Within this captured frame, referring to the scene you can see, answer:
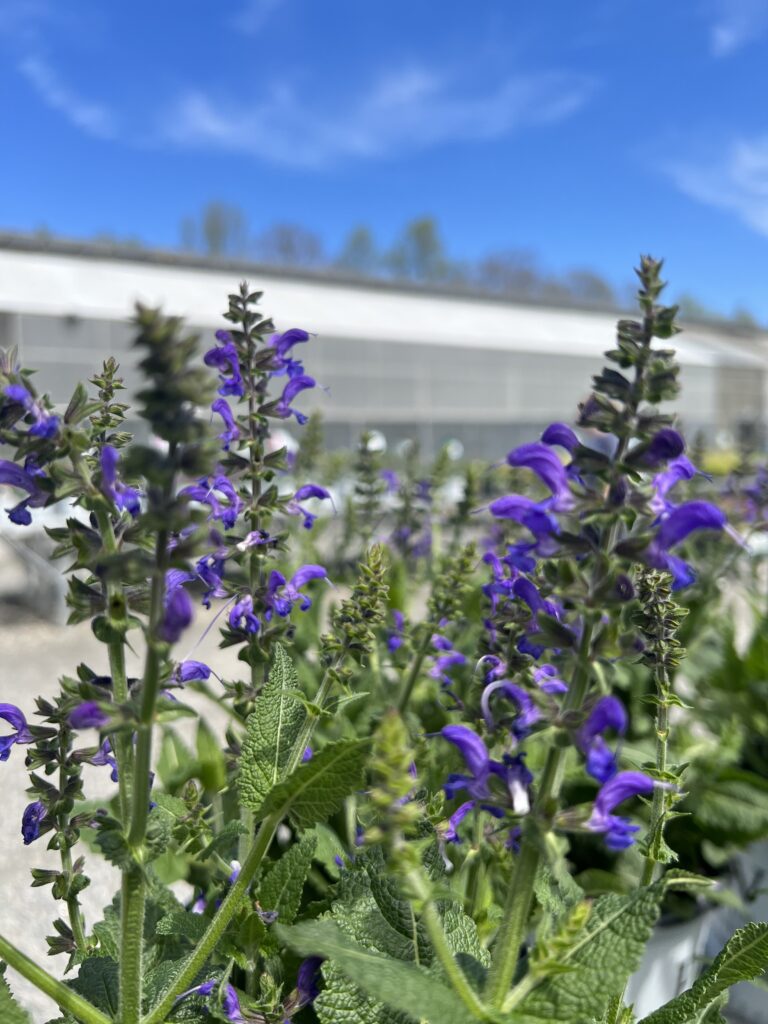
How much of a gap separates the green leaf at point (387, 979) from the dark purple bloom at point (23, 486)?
0.43 meters

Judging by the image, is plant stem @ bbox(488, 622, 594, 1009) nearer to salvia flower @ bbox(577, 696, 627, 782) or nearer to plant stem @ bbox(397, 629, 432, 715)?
salvia flower @ bbox(577, 696, 627, 782)

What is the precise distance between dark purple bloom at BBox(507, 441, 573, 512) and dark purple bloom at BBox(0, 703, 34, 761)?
608 mm

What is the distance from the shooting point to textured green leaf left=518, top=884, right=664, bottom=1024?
681 millimetres

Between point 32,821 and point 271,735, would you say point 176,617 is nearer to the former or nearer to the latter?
point 271,735

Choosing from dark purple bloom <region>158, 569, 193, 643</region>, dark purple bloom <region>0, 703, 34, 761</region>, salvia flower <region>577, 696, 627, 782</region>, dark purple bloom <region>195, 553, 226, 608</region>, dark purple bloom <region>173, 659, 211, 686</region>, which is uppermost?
dark purple bloom <region>158, 569, 193, 643</region>

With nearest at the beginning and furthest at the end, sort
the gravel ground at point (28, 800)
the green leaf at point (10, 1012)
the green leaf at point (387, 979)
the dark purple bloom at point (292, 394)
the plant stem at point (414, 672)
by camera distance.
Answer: the green leaf at point (387, 979) → the green leaf at point (10, 1012) → the dark purple bloom at point (292, 394) → the plant stem at point (414, 672) → the gravel ground at point (28, 800)

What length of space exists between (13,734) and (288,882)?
369 millimetres

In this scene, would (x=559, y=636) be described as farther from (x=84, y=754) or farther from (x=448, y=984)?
(x=84, y=754)

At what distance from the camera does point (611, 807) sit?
2.31 ft

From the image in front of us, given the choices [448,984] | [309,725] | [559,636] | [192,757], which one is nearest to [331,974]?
[448,984]

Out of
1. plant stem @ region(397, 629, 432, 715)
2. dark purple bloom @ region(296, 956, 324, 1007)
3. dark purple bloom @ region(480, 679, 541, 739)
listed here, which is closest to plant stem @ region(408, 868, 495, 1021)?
dark purple bloom @ region(480, 679, 541, 739)

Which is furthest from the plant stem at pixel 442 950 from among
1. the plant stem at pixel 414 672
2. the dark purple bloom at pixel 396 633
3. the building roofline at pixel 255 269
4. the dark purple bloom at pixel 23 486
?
the building roofline at pixel 255 269

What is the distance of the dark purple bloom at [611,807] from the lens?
2.23ft

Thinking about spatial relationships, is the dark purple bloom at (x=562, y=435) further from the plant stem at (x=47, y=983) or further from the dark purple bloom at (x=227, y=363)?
the plant stem at (x=47, y=983)
